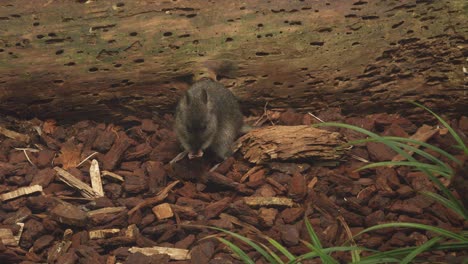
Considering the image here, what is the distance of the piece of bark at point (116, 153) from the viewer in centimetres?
497

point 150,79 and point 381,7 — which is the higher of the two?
point 381,7

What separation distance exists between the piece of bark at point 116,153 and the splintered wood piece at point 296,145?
46.3 inches

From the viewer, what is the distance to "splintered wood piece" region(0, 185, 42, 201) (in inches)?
181

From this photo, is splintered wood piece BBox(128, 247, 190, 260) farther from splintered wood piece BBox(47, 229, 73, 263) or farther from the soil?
splintered wood piece BBox(47, 229, 73, 263)

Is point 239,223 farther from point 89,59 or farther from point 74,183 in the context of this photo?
point 89,59

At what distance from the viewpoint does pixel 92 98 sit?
206 inches

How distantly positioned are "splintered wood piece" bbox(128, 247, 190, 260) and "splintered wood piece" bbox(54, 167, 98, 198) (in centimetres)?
74

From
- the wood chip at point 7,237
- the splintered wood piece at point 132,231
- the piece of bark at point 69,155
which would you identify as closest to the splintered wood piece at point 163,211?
the splintered wood piece at point 132,231

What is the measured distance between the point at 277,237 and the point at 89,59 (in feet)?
7.58

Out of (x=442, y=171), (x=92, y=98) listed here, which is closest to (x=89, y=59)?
(x=92, y=98)

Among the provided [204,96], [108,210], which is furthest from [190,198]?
[204,96]

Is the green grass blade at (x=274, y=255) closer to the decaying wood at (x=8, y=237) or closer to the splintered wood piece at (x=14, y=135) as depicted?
the decaying wood at (x=8, y=237)

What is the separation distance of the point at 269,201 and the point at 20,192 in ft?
6.87

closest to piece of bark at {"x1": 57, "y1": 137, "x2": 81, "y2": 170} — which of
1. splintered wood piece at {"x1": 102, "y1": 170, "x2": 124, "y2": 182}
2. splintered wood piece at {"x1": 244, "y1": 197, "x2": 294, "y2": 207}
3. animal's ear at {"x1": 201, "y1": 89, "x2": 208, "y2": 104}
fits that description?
splintered wood piece at {"x1": 102, "y1": 170, "x2": 124, "y2": 182}
